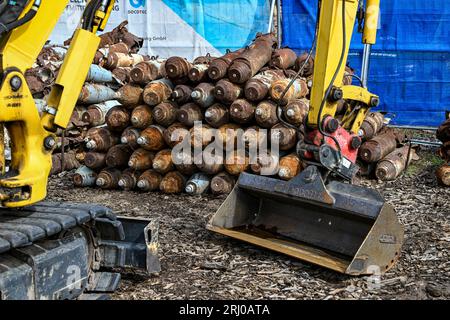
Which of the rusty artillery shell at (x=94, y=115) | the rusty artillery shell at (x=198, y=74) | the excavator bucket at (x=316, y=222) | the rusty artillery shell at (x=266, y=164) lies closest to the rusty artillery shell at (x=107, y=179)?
the rusty artillery shell at (x=94, y=115)

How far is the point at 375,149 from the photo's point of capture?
7637mm

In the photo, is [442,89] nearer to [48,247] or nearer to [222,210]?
Result: [222,210]

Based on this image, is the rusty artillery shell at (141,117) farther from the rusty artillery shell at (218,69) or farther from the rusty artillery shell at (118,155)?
the rusty artillery shell at (218,69)

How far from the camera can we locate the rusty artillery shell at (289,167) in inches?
261

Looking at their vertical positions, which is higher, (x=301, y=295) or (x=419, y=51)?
(x=419, y=51)

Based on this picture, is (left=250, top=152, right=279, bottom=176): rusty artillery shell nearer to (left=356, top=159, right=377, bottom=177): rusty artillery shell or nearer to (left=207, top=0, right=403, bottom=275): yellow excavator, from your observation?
(left=207, top=0, right=403, bottom=275): yellow excavator

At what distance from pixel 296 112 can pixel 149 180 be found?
192 centimetres

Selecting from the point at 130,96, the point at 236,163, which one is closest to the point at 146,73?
the point at 130,96

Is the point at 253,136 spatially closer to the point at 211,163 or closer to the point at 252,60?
the point at 211,163

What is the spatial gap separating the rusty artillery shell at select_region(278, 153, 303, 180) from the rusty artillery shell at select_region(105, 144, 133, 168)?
1946mm

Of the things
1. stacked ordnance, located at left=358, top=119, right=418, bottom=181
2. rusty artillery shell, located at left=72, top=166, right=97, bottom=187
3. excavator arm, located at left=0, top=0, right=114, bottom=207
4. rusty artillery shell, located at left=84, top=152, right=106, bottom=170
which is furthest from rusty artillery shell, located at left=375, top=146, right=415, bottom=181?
excavator arm, located at left=0, top=0, right=114, bottom=207

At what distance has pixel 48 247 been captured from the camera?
3.87m

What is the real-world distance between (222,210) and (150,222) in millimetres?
1128

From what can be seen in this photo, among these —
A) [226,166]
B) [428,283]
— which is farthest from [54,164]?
[428,283]
